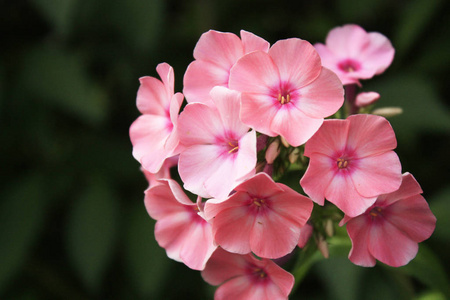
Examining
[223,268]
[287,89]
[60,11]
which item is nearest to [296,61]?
[287,89]

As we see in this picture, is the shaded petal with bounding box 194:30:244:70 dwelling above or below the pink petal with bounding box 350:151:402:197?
above

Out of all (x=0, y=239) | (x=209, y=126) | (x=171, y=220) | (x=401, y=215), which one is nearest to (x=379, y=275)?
(x=401, y=215)

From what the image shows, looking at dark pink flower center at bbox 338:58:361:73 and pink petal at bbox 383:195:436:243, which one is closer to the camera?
pink petal at bbox 383:195:436:243

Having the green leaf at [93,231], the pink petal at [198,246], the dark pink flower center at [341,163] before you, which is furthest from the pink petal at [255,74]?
the green leaf at [93,231]

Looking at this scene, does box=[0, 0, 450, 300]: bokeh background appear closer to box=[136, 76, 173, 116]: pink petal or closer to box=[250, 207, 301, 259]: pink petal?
box=[136, 76, 173, 116]: pink petal

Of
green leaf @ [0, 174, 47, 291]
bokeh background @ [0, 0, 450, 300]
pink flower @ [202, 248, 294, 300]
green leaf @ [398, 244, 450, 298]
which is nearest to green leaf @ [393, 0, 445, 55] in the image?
bokeh background @ [0, 0, 450, 300]

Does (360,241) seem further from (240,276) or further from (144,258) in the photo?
(144,258)
